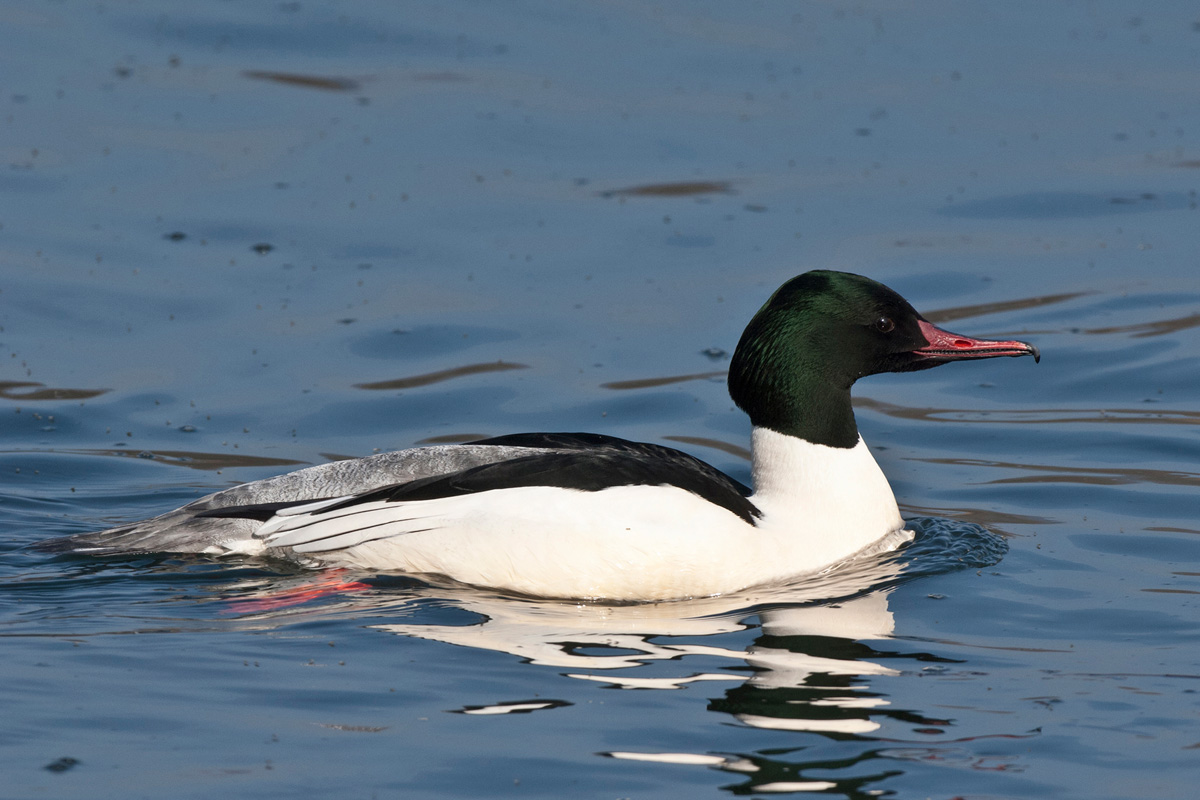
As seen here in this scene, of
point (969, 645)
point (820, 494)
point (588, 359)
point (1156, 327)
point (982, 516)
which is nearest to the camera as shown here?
point (969, 645)

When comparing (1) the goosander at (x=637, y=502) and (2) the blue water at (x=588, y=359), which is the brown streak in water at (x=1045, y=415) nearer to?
(2) the blue water at (x=588, y=359)

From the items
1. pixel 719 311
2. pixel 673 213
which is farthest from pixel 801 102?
pixel 719 311

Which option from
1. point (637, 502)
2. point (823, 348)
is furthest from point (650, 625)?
point (823, 348)

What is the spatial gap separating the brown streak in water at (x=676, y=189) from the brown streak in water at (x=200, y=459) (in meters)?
5.33

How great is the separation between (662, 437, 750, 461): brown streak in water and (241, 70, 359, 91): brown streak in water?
7.66 meters

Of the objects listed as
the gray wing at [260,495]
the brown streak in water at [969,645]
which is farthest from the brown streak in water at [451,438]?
the brown streak in water at [969,645]

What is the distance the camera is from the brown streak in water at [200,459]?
9.38 m

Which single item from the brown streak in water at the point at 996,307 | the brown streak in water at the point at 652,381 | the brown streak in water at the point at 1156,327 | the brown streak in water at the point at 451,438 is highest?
the brown streak in water at the point at 996,307

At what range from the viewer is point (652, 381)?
10758 mm

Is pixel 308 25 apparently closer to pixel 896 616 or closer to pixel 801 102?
pixel 801 102

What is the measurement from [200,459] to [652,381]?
312cm

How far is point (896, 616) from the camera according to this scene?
6.95 metres

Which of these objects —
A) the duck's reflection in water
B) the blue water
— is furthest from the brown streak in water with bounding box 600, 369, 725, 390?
the duck's reflection in water

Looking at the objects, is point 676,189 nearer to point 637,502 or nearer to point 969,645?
point 637,502
